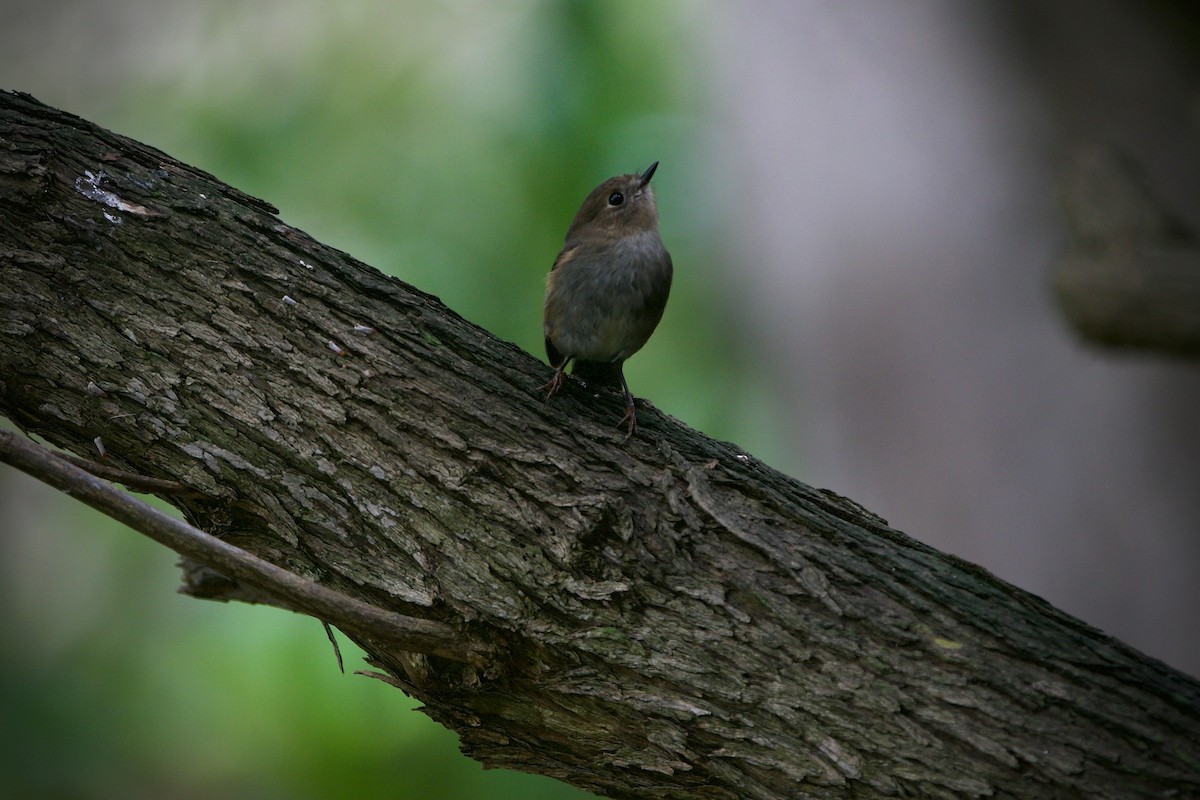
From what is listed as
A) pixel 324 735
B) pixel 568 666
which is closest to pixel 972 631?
pixel 568 666

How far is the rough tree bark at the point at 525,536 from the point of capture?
2.03m

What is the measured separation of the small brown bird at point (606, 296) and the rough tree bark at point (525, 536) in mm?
772

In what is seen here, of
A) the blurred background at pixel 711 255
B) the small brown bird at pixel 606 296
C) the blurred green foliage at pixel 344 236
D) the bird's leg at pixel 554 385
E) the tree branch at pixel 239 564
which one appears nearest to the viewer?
the tree branch at pixel 239 564

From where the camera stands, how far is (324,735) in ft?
18.9

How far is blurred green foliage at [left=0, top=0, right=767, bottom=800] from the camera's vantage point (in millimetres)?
5891

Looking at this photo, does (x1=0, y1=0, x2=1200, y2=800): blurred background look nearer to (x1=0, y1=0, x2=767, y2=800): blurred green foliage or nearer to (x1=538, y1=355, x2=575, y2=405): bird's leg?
(x1=0, y1=0, x2=767, y2=800): blurred green foliage

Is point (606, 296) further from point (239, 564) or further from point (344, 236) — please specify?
point (344, 236)

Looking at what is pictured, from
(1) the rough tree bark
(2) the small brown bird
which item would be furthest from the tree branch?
(2) the small brown bird

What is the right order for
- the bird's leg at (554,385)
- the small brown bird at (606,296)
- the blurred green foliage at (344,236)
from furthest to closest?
1. the blurred green foliage at (344,236)
2. the small brown bird at (606,296)
3. the bird's leg at (554,385)

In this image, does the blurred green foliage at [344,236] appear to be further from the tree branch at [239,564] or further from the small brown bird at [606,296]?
the tree branch at [239,564]

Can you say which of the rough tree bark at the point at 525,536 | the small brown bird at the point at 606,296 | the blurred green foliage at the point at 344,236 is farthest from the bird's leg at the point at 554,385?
the blurred green foliage at the point at 344,236

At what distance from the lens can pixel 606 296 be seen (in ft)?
10.9

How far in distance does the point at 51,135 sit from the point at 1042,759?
2.82 meters

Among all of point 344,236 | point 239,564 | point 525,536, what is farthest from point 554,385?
point 344,236
